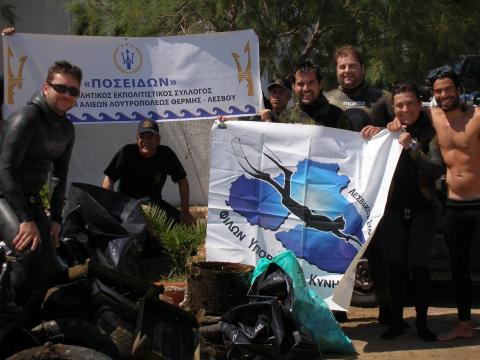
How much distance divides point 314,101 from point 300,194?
2.35 ft

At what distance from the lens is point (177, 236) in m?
A: 6.63

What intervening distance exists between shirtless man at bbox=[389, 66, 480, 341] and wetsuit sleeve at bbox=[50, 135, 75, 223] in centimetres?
233

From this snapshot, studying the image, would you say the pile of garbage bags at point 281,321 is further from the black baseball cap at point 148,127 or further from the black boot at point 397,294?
the black baseball cap at point 148,127

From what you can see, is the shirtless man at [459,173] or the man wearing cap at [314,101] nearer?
the shirtless man at [459,173]

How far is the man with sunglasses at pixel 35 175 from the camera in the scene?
4598 millimetres

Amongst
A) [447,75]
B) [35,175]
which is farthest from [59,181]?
[447,75]

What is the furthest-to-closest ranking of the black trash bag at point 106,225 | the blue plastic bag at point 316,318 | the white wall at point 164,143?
1. the white wall at point 164,143
2. the black trash bag at point 106,225
3. the blue plastic bag at point 316,318

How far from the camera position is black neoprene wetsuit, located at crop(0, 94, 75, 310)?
15.1 ft

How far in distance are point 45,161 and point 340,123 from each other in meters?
2.26

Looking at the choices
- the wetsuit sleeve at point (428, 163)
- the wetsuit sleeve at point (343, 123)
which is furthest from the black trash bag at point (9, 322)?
the wetsuit sleeve at point (428, 163)

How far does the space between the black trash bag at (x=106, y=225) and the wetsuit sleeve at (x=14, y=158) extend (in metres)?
1.60

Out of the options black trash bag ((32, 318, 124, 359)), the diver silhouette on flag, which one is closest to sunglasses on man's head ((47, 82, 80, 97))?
black trash bag ((32, 318, 124, 359))

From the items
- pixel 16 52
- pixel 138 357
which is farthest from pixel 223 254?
pixel 16 52

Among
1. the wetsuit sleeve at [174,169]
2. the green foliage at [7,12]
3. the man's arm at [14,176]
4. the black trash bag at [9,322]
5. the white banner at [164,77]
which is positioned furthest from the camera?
the green foliage at [7,12]
